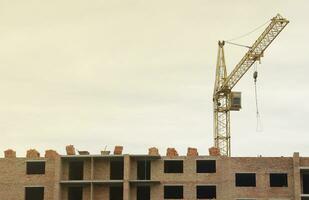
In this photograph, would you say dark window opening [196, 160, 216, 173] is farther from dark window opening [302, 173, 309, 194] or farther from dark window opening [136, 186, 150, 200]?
dark window opening [302, 173, 309, 194]

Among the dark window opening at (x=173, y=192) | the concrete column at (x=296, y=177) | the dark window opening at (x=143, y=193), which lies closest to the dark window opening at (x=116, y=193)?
the dark window opening at (x=143, y=193)

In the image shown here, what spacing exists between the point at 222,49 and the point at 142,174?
39488mm

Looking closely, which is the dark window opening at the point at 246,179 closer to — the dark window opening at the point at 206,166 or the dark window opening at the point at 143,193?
the dark window opening at the point at 206,166

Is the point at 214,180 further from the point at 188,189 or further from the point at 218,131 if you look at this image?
the point at 218,131

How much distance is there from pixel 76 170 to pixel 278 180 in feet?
81.4

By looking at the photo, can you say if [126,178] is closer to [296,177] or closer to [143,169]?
[143,169]

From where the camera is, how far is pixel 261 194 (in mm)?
87750

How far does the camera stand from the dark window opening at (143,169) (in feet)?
291

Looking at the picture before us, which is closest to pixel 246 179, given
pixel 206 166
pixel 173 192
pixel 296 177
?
pixel 206 166

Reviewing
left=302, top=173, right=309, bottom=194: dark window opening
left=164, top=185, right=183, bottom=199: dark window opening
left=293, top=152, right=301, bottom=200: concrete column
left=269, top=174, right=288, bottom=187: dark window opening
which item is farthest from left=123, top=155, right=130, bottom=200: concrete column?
left=302, top=173, right=309, bottom=194: dark window opening

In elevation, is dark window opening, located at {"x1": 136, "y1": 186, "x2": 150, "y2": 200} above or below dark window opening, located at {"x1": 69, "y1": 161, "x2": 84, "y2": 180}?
below

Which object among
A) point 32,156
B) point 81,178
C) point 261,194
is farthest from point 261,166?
point 32,156

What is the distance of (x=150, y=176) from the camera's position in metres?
88.7

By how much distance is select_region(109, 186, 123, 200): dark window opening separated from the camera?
290 ft
